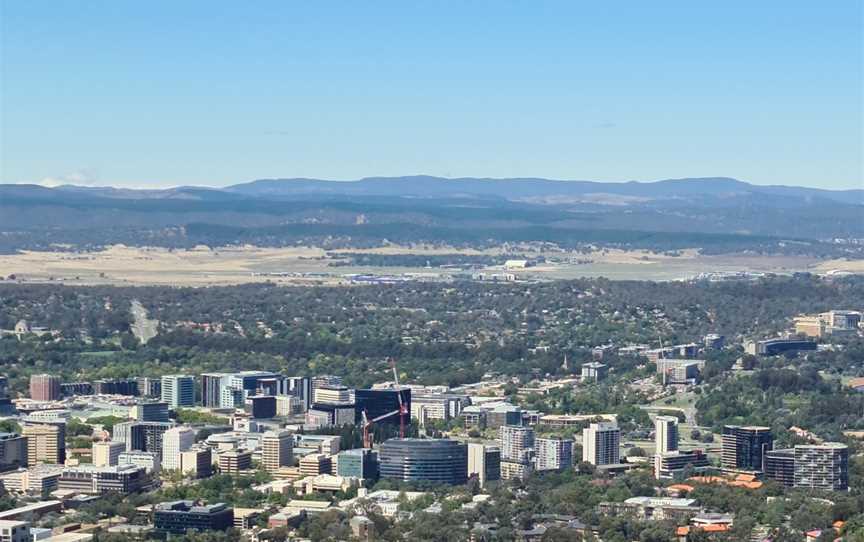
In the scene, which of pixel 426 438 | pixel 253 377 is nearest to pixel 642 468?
pixel 426 438

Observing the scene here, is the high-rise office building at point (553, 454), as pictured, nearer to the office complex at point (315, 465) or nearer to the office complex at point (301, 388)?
the office complex at point (315, 465)

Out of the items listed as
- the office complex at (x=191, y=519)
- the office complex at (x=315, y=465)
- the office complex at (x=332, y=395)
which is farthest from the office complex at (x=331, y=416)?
the office complex at (x=191, y=519)

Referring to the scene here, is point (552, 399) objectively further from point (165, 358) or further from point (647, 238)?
point (647, 238)

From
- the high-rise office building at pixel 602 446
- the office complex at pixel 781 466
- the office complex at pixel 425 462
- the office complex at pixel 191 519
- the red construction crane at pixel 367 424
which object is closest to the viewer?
the office complex at pixel 191 519

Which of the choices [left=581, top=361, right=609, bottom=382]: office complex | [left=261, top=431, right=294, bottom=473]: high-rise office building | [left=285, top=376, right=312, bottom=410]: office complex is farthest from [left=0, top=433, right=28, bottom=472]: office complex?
[left=581, top=361, right=609, bottom=382]: office complex

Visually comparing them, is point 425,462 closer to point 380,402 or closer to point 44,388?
point 380,402

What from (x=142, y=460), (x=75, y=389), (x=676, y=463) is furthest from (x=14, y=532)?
(x=75, y=389)
